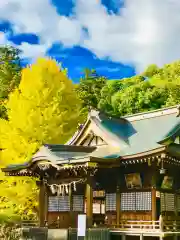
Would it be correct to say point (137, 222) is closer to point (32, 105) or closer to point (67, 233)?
point (67, 233)

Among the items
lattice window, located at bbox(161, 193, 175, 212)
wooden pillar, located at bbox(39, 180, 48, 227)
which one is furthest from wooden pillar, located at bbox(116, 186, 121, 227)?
wooden pillar, located at bbox(39, 180, 48, 227)

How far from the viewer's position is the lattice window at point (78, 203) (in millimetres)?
23953

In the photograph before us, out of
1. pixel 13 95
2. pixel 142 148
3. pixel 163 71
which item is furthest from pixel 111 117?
pixel 163 71

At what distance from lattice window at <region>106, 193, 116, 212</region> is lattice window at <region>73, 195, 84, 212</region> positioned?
2022mm

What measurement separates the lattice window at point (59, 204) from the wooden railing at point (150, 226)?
3.83m

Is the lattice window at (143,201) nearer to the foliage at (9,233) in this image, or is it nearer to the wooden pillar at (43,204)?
the wooden pillar at (43,204)

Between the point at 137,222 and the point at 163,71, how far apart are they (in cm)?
4141

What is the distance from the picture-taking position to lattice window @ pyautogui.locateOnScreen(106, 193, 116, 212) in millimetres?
22203

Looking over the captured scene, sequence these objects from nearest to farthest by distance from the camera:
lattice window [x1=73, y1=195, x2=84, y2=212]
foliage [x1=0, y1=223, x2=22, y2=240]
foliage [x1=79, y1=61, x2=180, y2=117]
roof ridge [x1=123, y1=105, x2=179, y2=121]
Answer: foliage [x1=0, y1=223, x2=22, y2=240]
lattice window [x1=73, y1=195, x2=84, y2=212]
roof ridge [x1=123, y1=105, x2=179, y2=121]
foliage [x1=79, y1=61, x2=180, y2=117]

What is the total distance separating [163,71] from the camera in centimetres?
5969

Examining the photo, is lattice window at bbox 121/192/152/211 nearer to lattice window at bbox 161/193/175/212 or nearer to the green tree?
lattice window at bbox 161/193/175/212

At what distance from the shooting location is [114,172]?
2244 cm

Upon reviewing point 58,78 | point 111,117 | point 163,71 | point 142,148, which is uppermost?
point 163,71

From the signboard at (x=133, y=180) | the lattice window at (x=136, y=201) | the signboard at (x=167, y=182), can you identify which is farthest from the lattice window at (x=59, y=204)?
the signboard at (x=167, y=182)
